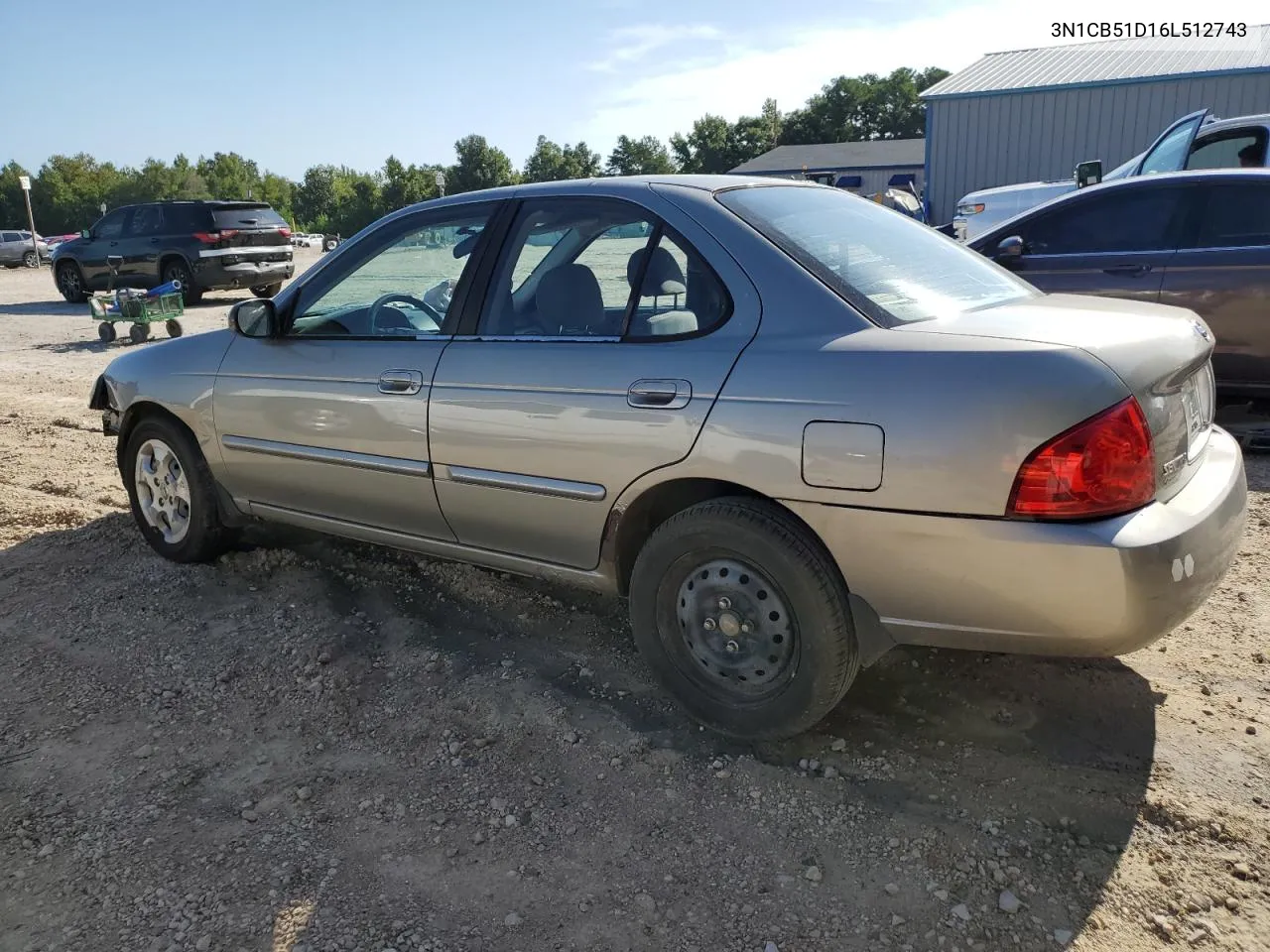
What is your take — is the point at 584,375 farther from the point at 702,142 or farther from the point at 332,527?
the point at 702,142

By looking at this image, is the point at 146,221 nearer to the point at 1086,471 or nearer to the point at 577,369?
the point at 577,369

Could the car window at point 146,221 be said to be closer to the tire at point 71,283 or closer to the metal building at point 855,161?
the tire at point 71,283

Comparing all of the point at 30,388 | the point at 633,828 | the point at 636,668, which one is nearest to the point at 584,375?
the point at 636,668

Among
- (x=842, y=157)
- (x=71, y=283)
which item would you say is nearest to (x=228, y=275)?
(x=71, y=283)

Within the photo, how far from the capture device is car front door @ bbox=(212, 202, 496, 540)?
11.9ft

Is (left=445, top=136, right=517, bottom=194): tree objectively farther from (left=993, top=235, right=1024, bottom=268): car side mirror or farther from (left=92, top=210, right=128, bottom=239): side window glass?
(left=993, top=235, right=1024, bottom=268): car side mirror

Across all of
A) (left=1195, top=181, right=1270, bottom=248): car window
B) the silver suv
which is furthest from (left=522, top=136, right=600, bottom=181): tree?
(left=1195, top=181, right=1270, bottom=248): car window

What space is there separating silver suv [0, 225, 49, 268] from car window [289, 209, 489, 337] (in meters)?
40.6

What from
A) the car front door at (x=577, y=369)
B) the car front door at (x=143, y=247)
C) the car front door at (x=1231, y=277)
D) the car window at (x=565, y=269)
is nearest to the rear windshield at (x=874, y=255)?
the car front door at (x=577, y=369)

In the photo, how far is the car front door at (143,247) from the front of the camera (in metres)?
16.9

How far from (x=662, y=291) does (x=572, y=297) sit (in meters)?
0.43

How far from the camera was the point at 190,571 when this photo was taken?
4.62m

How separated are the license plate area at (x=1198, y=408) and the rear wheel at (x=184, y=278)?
54.5 feet

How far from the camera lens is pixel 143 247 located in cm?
1705
